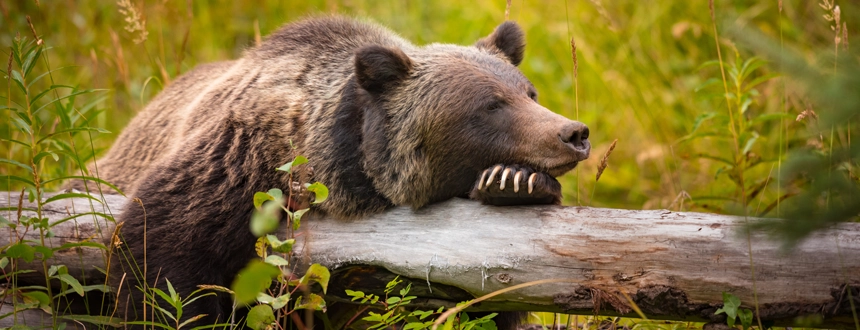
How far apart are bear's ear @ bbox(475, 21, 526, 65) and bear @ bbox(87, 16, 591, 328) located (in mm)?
231

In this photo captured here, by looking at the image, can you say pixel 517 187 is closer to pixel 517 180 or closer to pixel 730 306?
pixel 517 180

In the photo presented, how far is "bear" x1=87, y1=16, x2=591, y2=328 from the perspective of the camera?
3.72 meters

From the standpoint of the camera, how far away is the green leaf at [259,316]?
2895 millimetres

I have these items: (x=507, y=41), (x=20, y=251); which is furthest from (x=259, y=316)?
(x=507, y=41)

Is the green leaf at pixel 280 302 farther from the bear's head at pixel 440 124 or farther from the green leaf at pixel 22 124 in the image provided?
the green leaf at pixel 22 124

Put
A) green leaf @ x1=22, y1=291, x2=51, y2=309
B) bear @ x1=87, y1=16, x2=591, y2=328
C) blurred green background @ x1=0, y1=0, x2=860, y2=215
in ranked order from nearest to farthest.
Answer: green leaf @ x1=22, y1=291, x2=51, y2=309, bear @ x1=87, y1=16, x2=591, y2=328, blurred green background @ x1=0, y1=0, x2=860, y2=215

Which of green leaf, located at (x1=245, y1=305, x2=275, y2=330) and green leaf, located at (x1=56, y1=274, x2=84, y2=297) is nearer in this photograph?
green leaf, located at (x1=245, y1=305, x2=275, y2=330)

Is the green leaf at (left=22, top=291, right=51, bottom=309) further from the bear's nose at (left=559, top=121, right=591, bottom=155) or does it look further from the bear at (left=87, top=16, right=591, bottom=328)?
the bear's nose at (left=559, top=121, right=591, bottom=155)

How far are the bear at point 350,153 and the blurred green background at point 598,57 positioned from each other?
1986 millimetres

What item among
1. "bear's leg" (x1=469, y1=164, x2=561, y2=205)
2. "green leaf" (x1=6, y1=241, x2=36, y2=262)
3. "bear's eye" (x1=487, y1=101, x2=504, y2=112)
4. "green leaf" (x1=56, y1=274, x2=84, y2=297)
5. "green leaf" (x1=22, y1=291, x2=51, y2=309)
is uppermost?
"bear's eye" (x1=487, y1=101, x2=504, y2=112)

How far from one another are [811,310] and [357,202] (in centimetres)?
212

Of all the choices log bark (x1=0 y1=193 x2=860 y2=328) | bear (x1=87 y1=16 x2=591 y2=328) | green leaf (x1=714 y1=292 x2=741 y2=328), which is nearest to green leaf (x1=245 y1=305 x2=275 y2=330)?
log bark (x1=0 y1=193 x2=860 y2=328)

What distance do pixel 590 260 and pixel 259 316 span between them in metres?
1.36

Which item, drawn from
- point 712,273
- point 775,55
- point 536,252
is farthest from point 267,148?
point 775,55
